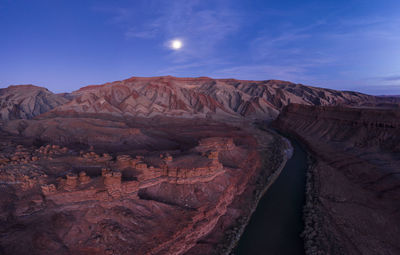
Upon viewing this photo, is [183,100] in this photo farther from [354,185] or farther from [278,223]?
[278,223]

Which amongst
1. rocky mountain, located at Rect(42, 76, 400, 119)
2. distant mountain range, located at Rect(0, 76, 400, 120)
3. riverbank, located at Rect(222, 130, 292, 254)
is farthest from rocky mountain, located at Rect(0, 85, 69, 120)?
riverbank, located at Rect(222, 130, 292, 254)

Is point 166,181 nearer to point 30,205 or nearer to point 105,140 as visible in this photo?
point 30,205

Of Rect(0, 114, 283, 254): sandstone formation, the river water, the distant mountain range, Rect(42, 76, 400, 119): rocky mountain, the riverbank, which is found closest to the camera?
Rect(0, 114, 283, 254): sandstone formation

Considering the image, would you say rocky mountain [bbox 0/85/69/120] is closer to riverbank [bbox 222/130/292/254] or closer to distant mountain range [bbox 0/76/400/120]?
distant mountain range [bbox 0/76/400/120]

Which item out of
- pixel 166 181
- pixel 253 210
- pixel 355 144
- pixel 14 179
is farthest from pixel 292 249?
pixel 355 144

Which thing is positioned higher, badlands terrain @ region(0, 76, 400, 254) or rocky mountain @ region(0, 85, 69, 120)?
rocky mountain @ region(0, 85, 69, 120)

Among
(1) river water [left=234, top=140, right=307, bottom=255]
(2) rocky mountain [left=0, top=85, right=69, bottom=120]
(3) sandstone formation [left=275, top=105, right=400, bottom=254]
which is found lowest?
(1) river water [left=234, top=140, right=307, bottom=255]

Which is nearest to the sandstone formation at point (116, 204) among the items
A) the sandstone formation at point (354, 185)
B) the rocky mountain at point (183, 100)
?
the sandstone formation at point (354, 185)

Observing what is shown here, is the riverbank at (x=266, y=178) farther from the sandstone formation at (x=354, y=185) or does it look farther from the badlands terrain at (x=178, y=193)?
the sandstone formation at (x=354, y=185)
